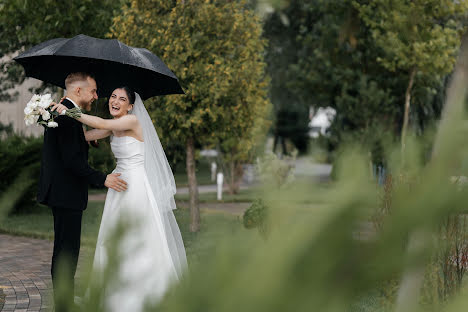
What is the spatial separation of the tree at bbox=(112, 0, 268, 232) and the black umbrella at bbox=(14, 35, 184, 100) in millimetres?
2930

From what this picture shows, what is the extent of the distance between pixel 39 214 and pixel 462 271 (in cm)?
1051

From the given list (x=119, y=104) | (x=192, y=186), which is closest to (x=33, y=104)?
(x=119, y=104)

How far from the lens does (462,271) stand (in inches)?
149

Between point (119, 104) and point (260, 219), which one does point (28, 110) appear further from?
point (260, 219)

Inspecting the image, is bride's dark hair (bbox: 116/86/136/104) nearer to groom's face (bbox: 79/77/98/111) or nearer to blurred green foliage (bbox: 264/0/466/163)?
groom's face (bbox: 79/77/98/111)

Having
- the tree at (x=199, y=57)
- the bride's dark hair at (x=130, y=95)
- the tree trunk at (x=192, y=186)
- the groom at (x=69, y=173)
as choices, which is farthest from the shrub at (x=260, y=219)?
the tree trunk at (x=192, y=186)

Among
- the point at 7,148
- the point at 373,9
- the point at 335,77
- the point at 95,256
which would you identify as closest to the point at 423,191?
the point at 95,256

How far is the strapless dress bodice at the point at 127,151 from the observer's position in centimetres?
481

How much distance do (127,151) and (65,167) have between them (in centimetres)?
67

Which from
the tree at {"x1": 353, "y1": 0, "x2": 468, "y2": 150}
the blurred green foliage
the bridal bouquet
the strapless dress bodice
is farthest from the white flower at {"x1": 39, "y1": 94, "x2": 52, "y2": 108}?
the blurred green foliage

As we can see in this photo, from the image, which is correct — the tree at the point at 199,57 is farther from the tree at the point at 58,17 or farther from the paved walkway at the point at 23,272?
the paved walkway at the point at 23,272

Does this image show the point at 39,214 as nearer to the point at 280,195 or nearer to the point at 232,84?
the point at 232,84

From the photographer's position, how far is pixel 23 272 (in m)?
6.80

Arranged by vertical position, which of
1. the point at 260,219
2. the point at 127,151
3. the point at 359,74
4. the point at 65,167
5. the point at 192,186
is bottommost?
the point at 192,186
